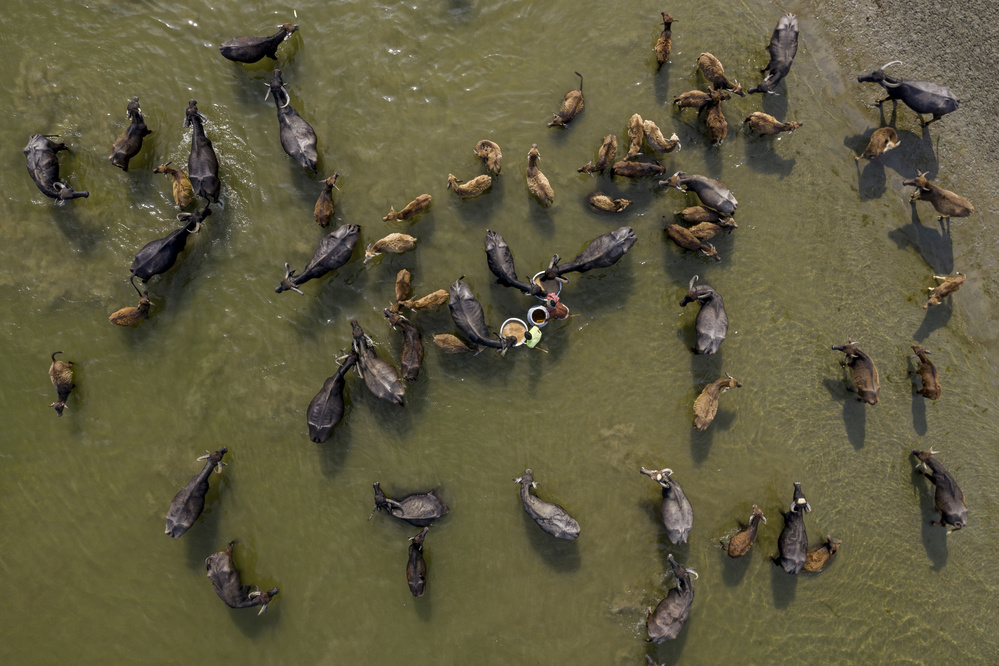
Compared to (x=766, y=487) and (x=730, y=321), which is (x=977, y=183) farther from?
(x=766, y=487)

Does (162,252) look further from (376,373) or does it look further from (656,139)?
(656,139)

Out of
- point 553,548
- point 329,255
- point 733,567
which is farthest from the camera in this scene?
point 733,567

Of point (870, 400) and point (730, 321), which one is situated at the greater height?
point (730, 321)

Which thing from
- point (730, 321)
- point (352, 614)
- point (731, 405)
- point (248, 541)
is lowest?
point (352, 614)

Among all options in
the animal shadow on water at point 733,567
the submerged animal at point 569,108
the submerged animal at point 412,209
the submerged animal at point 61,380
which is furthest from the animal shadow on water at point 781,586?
the submerged animal at point 61,380

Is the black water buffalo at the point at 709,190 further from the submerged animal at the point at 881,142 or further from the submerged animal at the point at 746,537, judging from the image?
the submerged animal at the point at 746,537

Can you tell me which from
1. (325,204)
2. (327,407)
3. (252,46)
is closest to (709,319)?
(327,407)

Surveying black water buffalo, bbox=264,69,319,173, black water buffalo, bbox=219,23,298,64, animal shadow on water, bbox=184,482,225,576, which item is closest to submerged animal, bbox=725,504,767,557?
animal shadow on water, bbox=184,482,225,576

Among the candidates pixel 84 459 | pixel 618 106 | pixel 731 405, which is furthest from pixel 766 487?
pixel 84 459
